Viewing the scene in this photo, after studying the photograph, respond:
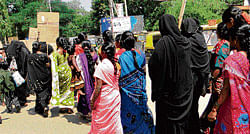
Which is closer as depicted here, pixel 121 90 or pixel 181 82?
pixel 181 82

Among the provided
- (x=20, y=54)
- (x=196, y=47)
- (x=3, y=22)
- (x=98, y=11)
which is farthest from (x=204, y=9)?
(x=3, y=22)

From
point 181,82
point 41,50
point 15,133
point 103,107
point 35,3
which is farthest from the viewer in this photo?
point 35,3

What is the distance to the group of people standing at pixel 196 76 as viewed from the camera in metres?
2.25

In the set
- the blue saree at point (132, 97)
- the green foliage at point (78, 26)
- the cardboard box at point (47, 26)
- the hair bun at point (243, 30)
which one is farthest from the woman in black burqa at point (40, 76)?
the green foliage at point (78, 26)

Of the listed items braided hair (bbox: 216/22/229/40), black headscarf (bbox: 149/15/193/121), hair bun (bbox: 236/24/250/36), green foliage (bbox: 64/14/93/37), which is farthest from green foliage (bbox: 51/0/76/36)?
hair bun (bbox: 236/24/250/36)

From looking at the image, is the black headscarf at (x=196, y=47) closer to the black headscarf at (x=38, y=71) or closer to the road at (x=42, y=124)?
the road at (x=42, y=124)

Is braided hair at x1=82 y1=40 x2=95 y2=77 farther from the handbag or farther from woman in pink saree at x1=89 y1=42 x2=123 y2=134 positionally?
the handbag

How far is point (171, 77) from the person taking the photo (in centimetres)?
262

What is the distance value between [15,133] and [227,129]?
4030mm

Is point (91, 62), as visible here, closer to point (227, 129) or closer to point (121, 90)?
point (121, 90)

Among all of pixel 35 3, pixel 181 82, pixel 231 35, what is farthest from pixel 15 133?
pixel 35 3

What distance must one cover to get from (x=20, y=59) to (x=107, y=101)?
4.27 meters

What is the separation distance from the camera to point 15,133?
4.65m

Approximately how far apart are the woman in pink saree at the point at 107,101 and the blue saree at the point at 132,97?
0.12 m
